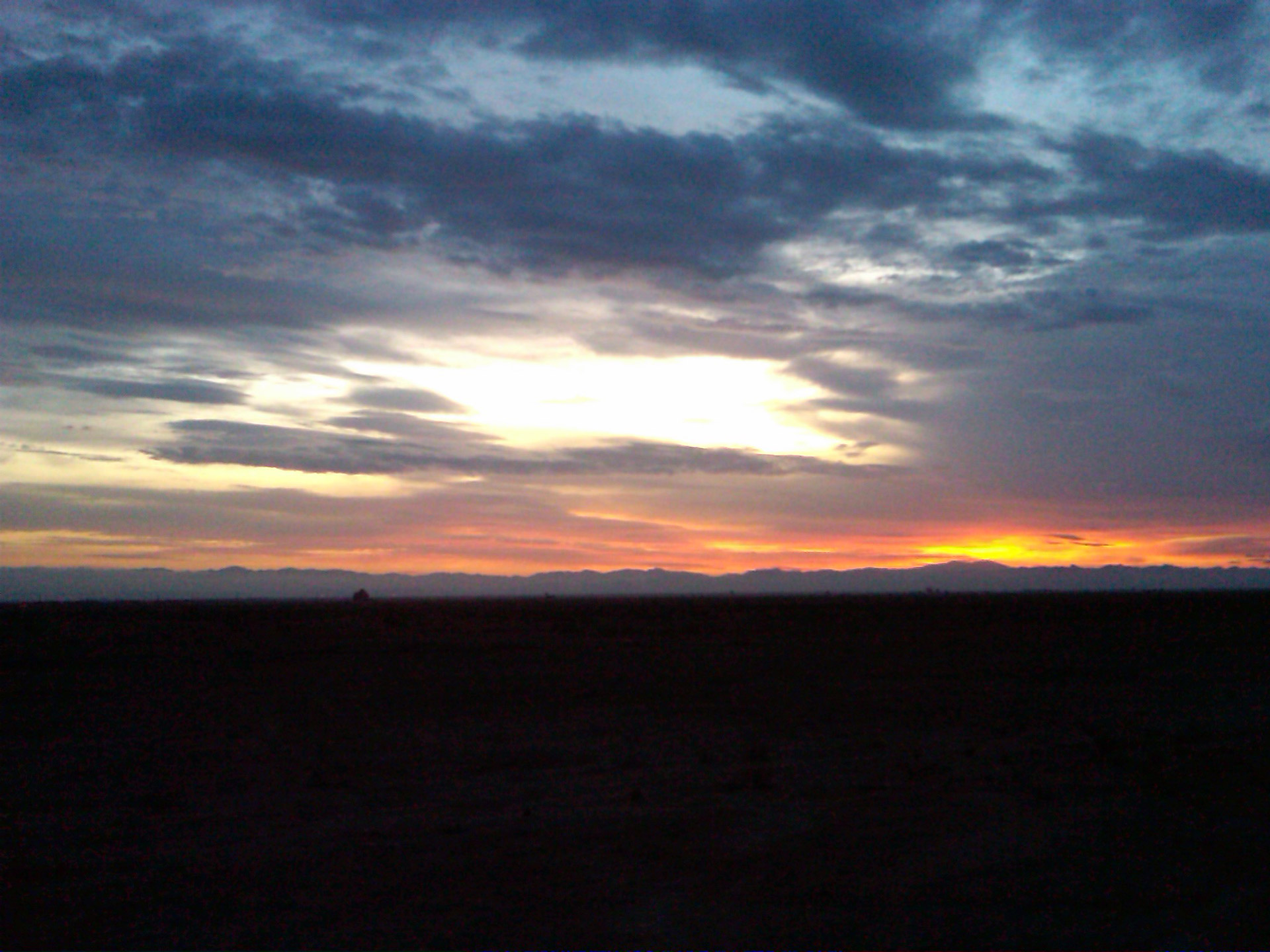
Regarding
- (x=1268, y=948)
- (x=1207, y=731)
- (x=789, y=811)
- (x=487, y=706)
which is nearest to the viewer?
(x=1268, y=948)

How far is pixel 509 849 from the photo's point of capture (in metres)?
12.0

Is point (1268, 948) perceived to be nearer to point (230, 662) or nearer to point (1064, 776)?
point (1064, 776)

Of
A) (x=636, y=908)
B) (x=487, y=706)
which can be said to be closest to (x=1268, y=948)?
(x=636, y=908)

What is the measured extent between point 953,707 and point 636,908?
17.3 metres

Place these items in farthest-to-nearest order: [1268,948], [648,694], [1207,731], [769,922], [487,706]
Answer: [648,694], [487,706], [1207,731], [769,922], [1268,948]

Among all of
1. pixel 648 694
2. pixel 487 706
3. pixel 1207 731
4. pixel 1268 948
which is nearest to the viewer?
pixel 1268 948

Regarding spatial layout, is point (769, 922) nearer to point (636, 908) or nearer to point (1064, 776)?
point (636, 908)

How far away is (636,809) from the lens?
14.3 meters

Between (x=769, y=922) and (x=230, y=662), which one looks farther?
(x=230, y=662)

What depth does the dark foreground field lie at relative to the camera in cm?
945

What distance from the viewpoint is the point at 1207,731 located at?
21.3 metres

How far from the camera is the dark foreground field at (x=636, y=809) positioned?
945cm

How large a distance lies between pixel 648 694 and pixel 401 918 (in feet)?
63.1

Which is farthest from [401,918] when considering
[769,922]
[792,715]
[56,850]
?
[792,715]
